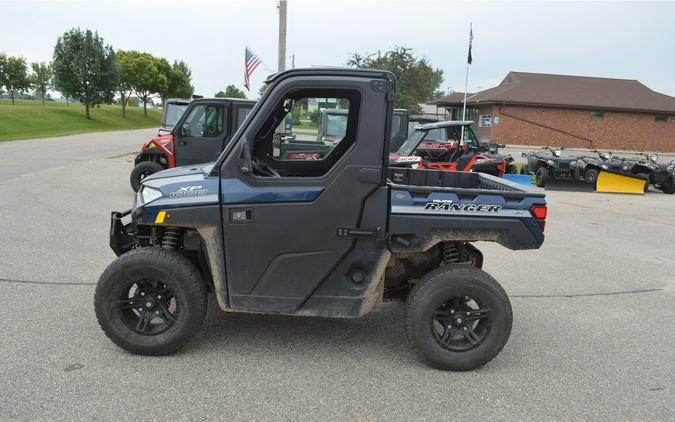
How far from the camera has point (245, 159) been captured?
379 centimetres

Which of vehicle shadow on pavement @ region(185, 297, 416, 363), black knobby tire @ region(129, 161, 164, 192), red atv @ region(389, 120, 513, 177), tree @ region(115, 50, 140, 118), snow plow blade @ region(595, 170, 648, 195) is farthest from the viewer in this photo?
tree @ region(115, 50, 140, 118)

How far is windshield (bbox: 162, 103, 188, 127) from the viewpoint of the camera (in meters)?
16.2

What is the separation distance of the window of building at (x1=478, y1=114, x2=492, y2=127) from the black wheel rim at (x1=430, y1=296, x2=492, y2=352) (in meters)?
39.8

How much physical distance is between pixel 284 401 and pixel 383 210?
4.80ft

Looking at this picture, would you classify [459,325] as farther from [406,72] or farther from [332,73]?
[406,72]

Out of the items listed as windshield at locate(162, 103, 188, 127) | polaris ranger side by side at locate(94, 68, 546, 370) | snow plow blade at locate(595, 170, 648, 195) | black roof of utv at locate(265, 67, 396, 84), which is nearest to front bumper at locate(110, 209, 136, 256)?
polaris ranger side by side at locate(94, 68, 546, 370)

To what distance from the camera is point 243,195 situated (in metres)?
3.81

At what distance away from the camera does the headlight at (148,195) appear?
155 inches

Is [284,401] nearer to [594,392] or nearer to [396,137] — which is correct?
[594,392]

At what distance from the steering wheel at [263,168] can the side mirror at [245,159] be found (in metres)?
0.11

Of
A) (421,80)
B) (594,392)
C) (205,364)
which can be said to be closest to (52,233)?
(205,364)

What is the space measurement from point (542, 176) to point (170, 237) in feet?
48.0

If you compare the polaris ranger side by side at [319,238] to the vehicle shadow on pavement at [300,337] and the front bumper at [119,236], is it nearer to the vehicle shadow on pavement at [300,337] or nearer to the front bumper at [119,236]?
the vehicle shadow on pavement at [300,337]

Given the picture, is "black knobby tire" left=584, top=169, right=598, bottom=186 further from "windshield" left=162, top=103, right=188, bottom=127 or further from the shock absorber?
the shock absorber
